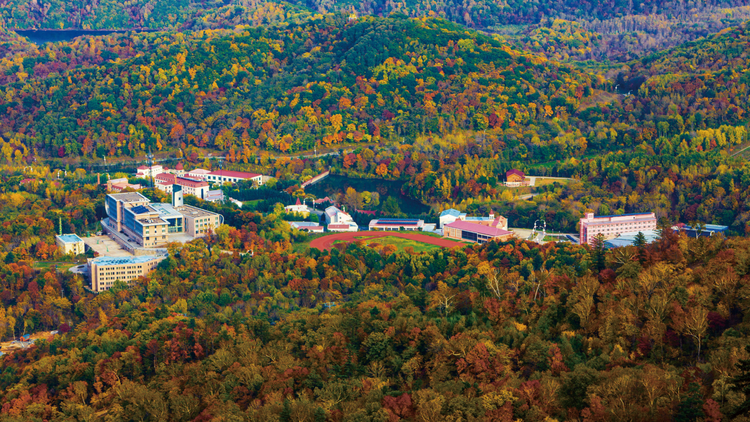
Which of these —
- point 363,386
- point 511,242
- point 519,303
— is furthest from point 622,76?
point 363,386

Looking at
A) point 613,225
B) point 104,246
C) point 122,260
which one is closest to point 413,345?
point 122,260

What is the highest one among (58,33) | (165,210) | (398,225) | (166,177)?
(58,33)

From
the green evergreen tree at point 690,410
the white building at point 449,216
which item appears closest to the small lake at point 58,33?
the white building at point 449,216

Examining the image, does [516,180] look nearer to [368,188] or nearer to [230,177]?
[368,188]

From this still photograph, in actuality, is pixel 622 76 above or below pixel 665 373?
above

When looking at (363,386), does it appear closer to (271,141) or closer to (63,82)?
(271,141)

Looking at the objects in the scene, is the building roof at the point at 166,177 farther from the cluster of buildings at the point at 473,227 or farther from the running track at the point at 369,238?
the cluster of buildings at the point at 473,227

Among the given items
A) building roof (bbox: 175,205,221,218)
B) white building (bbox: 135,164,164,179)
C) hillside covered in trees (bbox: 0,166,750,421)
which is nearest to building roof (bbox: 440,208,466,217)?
hillside covered in trees (bbox: 0,166,750,421)
